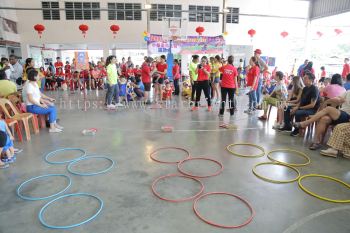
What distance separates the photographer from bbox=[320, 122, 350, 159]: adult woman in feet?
13.6

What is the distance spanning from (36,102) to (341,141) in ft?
19.9

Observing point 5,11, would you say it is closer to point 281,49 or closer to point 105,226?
point 105,226

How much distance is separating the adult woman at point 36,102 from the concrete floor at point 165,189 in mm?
371

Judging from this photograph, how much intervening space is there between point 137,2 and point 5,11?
317 inches

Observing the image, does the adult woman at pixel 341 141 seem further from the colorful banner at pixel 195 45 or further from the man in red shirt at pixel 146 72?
the colorful banner at pixel 195 45

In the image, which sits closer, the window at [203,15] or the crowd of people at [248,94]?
the crowd of people at [248,94]

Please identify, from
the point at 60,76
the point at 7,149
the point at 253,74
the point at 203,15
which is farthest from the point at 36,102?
the point at 203,15

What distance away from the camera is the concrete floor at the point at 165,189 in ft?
8.45

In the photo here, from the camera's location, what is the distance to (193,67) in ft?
30.9

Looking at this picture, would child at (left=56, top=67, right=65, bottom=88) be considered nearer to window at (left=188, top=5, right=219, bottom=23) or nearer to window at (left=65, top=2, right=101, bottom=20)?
window at (left=65, top=2, right=101, bottom=20)

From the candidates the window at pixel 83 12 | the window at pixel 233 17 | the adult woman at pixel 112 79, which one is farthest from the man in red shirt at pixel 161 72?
the window at pixel 233 17

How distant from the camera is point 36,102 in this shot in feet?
18.0

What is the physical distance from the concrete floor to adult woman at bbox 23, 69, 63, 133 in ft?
1.22

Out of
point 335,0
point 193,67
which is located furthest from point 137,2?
point 335,0
